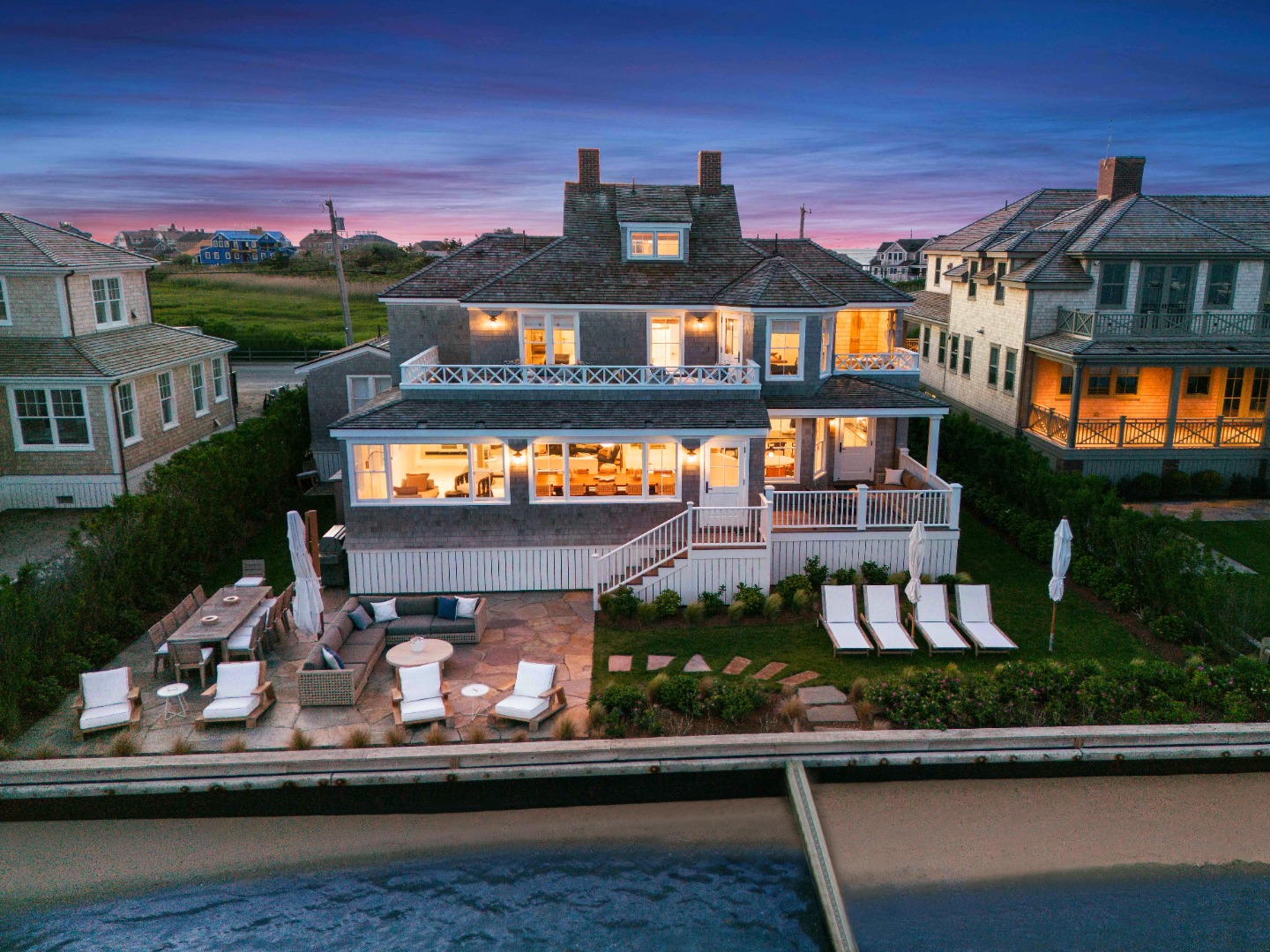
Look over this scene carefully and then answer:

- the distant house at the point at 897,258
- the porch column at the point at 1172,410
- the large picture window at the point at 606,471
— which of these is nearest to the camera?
the large picture window at the point at 606,471

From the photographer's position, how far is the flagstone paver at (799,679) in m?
14.0

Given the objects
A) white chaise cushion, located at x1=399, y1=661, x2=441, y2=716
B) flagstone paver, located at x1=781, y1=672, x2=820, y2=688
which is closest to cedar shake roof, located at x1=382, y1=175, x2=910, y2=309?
flagstone paver, located at x1=781, y1=672, x2=820, y2=688

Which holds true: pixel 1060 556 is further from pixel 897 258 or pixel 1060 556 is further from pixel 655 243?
pixel 897 258

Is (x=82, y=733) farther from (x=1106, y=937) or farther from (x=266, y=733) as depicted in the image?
(x=1106, y=937)

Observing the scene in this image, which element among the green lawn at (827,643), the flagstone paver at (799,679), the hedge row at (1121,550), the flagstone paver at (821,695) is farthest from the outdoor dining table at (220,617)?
the hedge row at (1121,550)

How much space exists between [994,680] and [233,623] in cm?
1251

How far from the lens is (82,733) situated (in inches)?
481

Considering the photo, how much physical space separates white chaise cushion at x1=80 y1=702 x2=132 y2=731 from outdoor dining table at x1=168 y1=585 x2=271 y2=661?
4.61 feet

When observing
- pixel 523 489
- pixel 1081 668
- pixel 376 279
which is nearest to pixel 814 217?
pixel 523 489

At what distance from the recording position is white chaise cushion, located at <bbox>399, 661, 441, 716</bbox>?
12.9 metres

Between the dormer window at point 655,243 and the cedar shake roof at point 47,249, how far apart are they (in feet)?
47.7

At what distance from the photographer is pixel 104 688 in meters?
12.6

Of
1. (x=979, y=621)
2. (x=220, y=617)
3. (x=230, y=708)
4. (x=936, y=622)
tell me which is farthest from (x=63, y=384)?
(x=979, y=621)

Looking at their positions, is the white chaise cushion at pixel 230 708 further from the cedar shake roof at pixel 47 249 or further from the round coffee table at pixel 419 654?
the cedar shake roof at pixel 47 249
